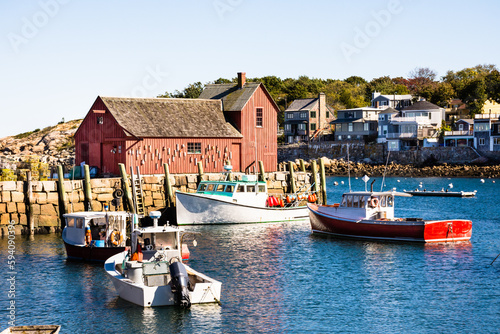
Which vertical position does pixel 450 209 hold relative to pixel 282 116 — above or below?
below

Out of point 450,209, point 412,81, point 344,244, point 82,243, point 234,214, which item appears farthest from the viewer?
point 412,81

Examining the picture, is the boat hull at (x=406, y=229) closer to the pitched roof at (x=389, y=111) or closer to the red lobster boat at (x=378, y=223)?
the red lobster boat at (x=378, y=223)

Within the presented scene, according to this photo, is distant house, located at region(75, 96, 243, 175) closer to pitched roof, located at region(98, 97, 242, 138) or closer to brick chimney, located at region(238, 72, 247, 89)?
pitched roof, located at region(98, 97, 242, 138)

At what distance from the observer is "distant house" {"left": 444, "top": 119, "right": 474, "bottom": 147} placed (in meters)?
102

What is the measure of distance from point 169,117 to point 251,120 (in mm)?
6797

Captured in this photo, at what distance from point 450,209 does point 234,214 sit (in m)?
23.4

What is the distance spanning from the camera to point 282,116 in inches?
5389

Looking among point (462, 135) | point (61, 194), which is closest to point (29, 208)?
point (61, 194)

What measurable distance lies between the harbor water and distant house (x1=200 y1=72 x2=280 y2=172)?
10960 millimetres

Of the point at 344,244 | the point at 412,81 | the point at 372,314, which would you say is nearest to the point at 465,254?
the point at 344,244

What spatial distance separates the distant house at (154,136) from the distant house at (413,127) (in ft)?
216

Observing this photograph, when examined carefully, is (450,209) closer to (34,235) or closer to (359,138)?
(34,235)

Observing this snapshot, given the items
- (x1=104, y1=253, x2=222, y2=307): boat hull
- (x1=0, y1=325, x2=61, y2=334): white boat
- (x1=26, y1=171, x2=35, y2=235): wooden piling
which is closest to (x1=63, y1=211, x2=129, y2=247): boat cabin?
(x1=26, y1=171, x2=35, y2=235): wooden piling

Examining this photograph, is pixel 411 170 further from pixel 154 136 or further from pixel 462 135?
pixel 154 136
